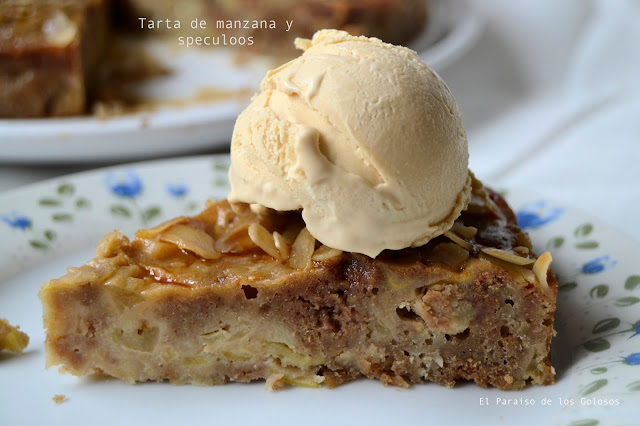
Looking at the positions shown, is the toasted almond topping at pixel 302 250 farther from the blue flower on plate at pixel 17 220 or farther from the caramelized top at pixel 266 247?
the blue flower on plate at pixel 17 220

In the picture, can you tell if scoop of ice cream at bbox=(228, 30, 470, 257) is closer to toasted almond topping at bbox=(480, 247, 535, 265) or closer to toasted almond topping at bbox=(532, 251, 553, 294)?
toasted almond topping at bbox=(480, 247, 535, 265)

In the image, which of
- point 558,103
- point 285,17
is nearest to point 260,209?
point 285,17

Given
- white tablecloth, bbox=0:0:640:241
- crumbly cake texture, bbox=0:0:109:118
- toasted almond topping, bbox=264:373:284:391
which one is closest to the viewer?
toasted almond topping, bbox=264:373:284:391

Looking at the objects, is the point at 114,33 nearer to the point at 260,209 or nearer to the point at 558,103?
the point at 558,103

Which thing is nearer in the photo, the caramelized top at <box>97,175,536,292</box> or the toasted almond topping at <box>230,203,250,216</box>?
the caramelized top at <box>97,175,536,292</box>

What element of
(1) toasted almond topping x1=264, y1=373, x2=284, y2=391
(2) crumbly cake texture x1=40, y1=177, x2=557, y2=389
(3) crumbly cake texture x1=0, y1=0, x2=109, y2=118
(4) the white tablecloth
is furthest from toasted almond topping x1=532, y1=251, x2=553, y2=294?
(3) crumbly cake texture x1=0, y1=0, x2=109, y2=118

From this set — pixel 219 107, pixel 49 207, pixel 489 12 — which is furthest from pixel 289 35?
pixel 49 207
